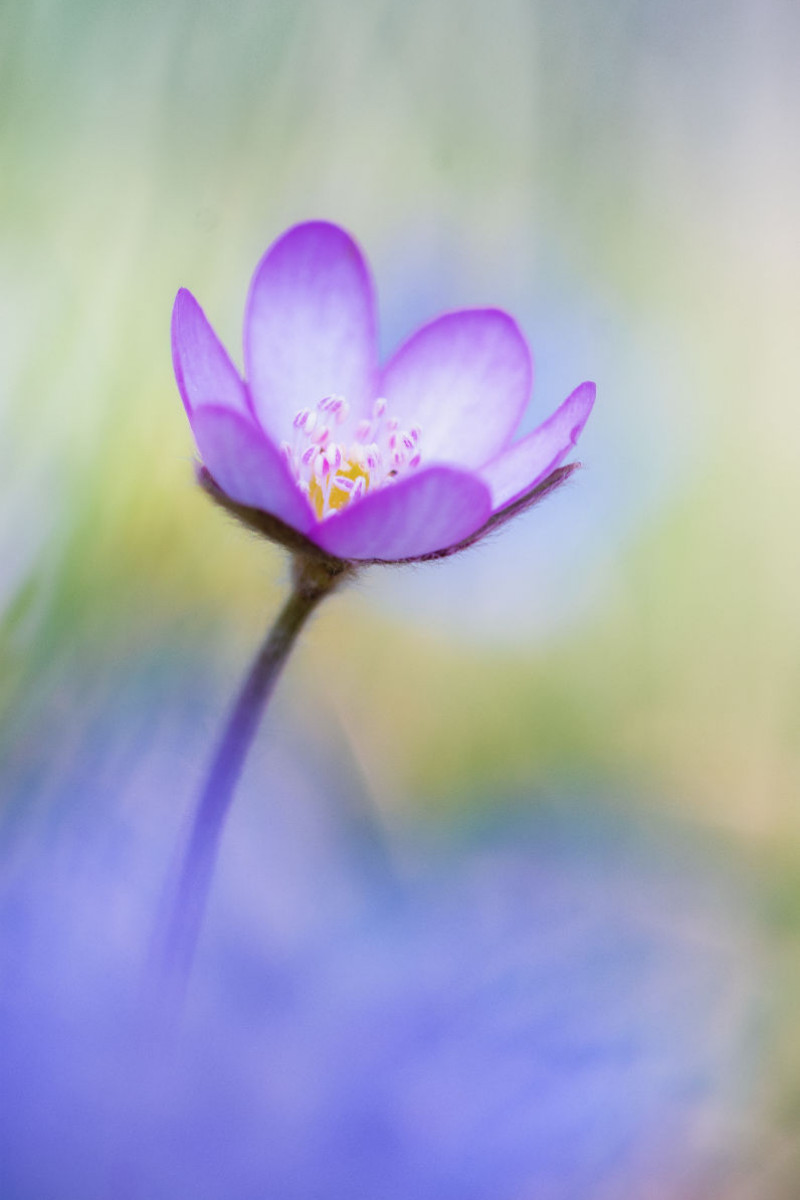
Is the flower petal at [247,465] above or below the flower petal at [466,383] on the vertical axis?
below

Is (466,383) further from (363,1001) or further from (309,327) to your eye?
(363,1001)

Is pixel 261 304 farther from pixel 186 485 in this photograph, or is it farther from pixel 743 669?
pixel 743 669

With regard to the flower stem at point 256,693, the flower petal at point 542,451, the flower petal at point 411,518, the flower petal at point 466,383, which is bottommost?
the flower stem at point 256,693

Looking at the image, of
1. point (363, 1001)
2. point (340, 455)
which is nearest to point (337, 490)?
point (340, 455)
